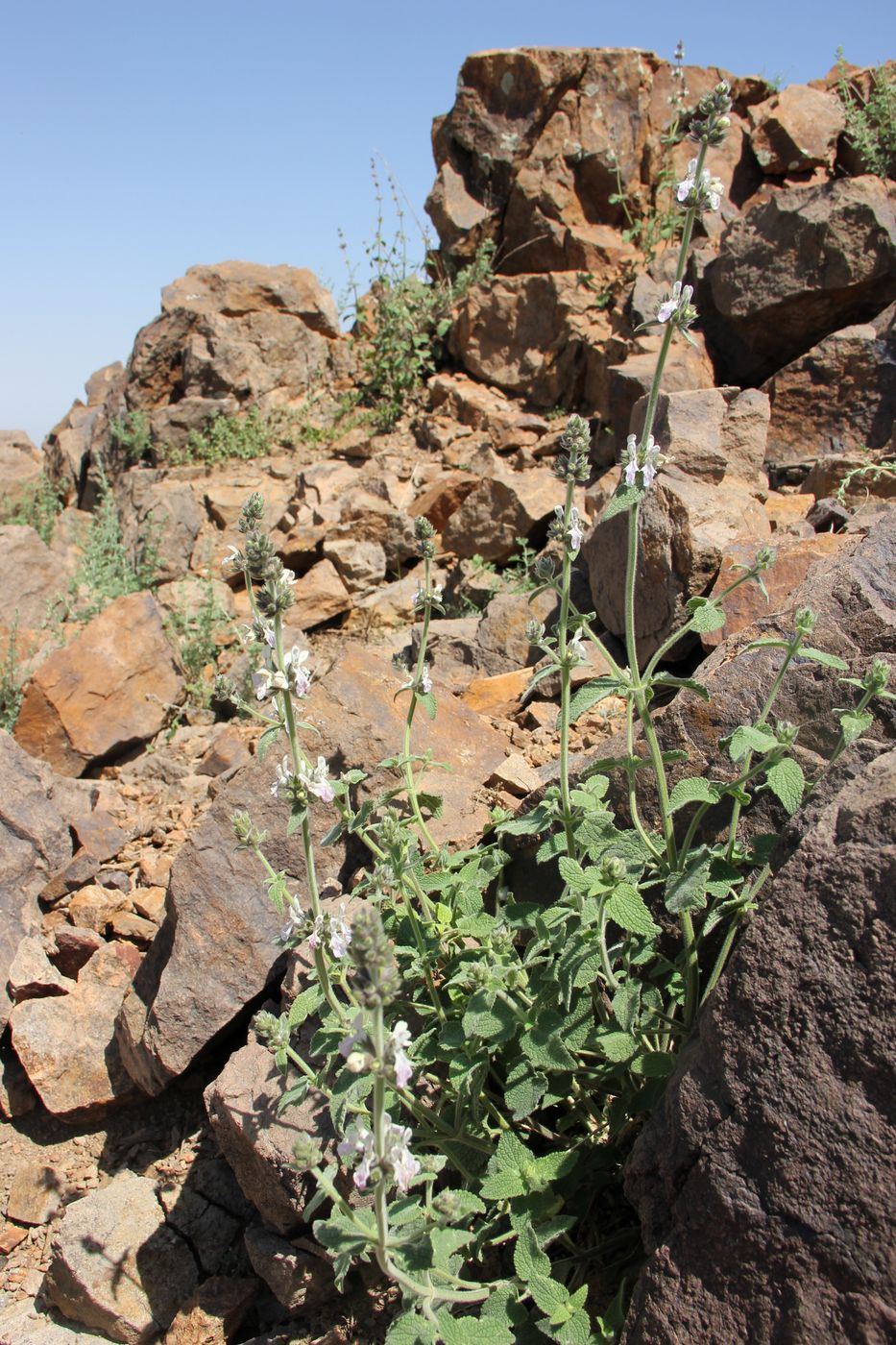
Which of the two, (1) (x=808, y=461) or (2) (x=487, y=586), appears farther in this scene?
(2) (x=487, y=586)

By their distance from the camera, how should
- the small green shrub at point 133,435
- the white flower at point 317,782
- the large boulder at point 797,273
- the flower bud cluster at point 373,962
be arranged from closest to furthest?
the flower bud cluster at point 373,962
the white flower at point 317,782
the large boulder at point 797,273
the small green shrub at point 133,435

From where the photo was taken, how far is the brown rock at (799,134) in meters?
9.59

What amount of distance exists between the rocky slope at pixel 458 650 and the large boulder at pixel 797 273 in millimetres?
27

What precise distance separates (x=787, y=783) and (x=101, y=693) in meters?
5.01

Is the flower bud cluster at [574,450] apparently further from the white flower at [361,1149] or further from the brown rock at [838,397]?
the brown rock at [838,397]

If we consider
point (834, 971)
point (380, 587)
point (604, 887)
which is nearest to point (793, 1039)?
point (834, 971)

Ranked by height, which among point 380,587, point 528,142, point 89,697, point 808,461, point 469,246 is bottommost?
point 89,697

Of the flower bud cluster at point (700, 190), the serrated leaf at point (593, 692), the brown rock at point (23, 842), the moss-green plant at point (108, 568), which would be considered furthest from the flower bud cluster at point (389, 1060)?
the moss-green plant at point (108, 568)

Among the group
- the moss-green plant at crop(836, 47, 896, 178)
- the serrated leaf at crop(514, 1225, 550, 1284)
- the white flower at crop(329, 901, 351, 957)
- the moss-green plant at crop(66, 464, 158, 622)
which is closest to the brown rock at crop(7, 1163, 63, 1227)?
the white flower at crop(329, 901, 351, 957)

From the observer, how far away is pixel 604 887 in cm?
265

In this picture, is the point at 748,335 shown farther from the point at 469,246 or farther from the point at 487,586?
the point at 469,246

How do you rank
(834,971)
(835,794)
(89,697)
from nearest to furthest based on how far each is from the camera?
(834,971) → (835,794) → (89,697)

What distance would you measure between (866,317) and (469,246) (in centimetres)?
447

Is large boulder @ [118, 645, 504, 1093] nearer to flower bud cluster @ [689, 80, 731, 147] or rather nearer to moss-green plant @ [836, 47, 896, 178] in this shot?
flower bud cluster @ [689, 80, 731, 147]
